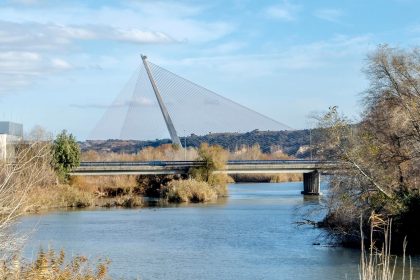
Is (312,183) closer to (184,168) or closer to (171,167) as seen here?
(184,168)

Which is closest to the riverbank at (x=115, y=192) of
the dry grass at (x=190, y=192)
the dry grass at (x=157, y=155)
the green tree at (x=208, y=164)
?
the dry grass at (x=190, y=192)

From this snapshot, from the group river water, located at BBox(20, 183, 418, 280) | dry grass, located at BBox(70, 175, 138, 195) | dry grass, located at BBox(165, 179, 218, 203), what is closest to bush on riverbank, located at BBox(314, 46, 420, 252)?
river water, located at BBox(20, 183, 418, 280)

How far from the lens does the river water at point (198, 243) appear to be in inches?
900

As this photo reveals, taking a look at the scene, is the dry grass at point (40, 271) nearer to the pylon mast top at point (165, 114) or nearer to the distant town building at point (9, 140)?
the distant town building at point (9, 140)

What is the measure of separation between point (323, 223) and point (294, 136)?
10906 cm

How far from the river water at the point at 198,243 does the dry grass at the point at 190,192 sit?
10109 mm

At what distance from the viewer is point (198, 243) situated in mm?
30188

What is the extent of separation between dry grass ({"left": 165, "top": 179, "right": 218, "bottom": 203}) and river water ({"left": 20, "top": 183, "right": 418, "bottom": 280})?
1011cm

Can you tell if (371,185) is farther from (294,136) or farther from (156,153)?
(294,136)

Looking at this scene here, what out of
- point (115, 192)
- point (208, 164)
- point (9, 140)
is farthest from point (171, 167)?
point (9, 140)

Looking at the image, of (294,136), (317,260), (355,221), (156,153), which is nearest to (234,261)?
(317,260)

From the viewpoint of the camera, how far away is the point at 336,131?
93.0ft

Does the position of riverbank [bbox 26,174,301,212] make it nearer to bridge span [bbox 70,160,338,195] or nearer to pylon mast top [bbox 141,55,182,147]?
bridge span [bbox 70,160,338,195]

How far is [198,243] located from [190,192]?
2849 cm
